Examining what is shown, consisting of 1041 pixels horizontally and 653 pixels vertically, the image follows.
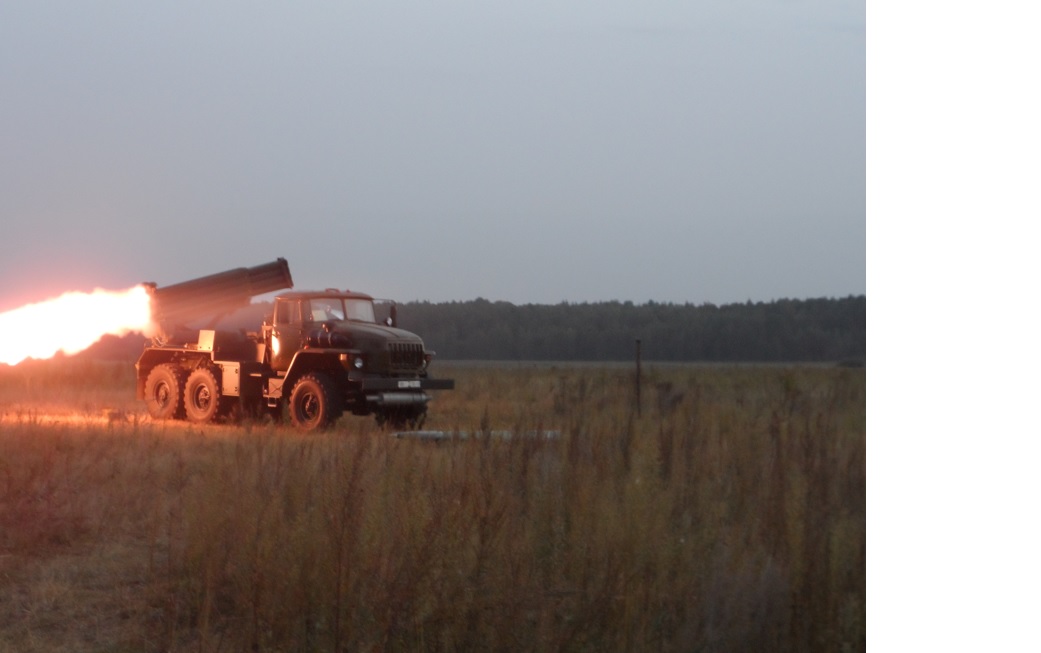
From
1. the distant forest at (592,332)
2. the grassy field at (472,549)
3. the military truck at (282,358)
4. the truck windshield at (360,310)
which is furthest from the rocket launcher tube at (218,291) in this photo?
the distant forest at (592,332)

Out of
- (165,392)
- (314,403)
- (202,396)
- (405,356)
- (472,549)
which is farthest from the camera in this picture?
(165,392)

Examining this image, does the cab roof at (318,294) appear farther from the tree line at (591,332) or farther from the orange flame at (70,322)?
the tree line at (591,332)

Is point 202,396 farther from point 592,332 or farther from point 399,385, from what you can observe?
point 592,332

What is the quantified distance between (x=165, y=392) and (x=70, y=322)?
9.11ft

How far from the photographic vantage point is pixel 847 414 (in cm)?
739

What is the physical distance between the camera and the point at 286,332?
57.3 ft

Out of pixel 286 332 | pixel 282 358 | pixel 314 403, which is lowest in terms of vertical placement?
pixel 314 403

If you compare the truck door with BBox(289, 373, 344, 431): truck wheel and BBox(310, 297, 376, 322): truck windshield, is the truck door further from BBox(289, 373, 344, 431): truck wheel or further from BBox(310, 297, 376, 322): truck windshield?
BBox(289, 373, 344, 431): truck wheel

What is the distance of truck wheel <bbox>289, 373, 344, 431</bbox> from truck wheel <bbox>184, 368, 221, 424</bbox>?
192 centimetres

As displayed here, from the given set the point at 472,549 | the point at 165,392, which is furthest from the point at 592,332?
the point at 472,549

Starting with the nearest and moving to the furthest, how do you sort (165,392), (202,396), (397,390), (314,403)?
1. (314,403)
2. (397,390)
3. (202,396)
4. (165,392)

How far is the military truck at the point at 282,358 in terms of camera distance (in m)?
16.6

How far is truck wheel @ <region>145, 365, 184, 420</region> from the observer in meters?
18.8

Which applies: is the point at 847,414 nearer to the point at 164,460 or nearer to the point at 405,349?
the point at 164,460
